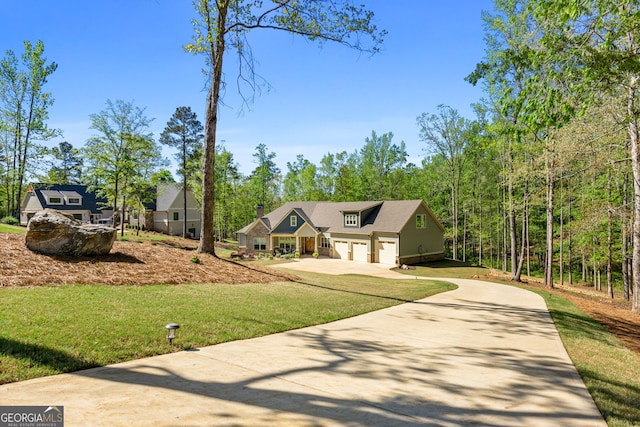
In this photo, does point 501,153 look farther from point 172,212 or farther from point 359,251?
point 172,212

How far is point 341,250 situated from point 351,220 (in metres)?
3.07

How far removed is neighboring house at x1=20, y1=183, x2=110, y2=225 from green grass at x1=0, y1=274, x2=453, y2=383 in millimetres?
43363

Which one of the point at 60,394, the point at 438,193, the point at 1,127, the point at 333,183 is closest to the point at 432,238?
the point at 438,193

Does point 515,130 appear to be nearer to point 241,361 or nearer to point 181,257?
point 241,361

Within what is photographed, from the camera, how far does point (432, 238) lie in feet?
116

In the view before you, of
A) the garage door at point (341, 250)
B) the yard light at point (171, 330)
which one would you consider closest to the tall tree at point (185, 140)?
the garage door at point (341, 250)

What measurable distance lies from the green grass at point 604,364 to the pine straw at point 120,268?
990cm

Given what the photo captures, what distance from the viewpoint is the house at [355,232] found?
3262 centimetres

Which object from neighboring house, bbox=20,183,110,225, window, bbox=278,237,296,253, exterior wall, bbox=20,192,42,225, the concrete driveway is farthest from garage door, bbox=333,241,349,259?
exterior wall, bbox=20,192,42,225

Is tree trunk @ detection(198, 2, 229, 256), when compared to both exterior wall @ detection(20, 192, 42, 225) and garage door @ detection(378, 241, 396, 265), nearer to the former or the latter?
garage door @ detection(378, 241, 396, 265)

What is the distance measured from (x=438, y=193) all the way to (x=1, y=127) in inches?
1814

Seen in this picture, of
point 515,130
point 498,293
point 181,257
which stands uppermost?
point 515,130

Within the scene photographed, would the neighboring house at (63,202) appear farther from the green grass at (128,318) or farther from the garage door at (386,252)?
the green grass at (128,318)

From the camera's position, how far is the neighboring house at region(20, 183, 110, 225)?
45406mm
